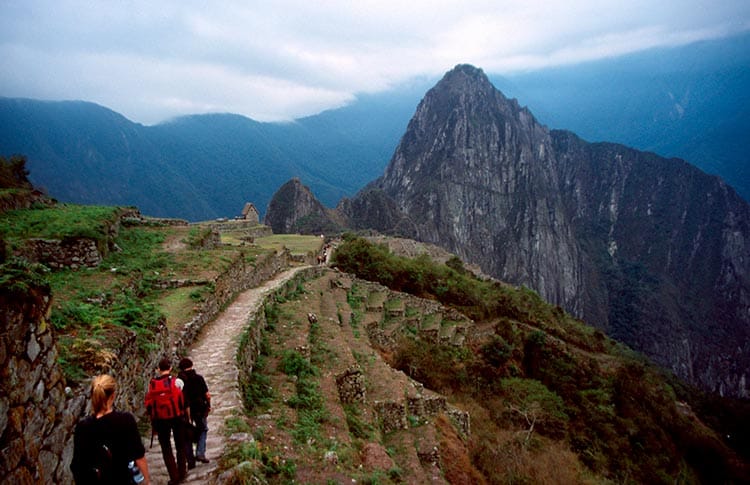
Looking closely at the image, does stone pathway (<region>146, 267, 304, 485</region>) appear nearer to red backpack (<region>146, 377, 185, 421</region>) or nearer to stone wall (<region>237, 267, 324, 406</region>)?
stone wall (<region>237, 267, 324, 406</region>)

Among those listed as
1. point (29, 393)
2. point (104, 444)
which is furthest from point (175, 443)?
point (29, 393)

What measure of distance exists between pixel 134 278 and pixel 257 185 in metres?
98.1

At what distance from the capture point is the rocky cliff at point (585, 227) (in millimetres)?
132750

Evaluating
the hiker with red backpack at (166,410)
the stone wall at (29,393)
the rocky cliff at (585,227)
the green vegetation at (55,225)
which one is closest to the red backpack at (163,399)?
the hiker with red backpack at (166,410)

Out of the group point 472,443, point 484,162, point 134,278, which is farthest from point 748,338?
point 134,278

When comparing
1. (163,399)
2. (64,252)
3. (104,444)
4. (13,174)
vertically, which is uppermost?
(13,174)

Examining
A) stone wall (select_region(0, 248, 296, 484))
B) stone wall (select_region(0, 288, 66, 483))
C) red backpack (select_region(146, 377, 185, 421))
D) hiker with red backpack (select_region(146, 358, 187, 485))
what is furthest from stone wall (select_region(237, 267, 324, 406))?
stone wall (select_region(0, 288, 66, 483))

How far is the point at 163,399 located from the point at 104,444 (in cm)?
131

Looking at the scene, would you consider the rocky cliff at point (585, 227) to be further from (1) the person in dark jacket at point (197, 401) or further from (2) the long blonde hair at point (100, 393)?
(2) the long blonde hair at point (100, 393)

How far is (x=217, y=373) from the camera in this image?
820 cm

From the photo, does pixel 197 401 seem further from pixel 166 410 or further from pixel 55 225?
pixel 55 225

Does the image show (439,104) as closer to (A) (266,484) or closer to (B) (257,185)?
(B) (257,185)

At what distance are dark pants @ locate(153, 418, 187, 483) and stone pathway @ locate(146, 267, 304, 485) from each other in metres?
0.16

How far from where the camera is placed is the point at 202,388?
17.5 ft
